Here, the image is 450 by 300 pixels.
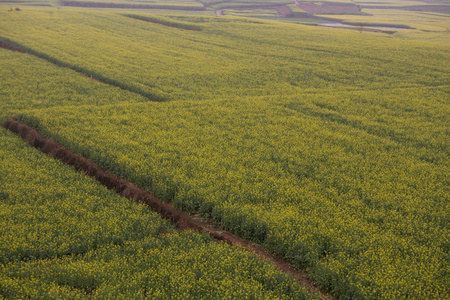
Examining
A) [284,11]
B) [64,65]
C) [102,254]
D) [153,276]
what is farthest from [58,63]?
[284,11]

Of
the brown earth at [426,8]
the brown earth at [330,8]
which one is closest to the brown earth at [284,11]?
the brown earth at [330,8]

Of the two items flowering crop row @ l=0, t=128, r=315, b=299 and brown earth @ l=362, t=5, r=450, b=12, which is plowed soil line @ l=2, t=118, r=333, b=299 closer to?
flowering crop row @ l=0, t=128, r=315, b=299

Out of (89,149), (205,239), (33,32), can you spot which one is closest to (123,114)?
(89,149)

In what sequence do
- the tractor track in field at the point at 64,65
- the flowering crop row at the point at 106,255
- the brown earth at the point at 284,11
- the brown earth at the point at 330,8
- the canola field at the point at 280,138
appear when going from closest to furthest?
the flowering crop row at the point at 106,255 < the canola field at the point at 280,138 < the tractor track in field at the point at 64,65 < the brown earth at the point at 284,11 < the brown earth at the point at 330,8

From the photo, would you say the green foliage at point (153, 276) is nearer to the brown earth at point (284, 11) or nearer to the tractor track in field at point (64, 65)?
the tractor track in field at point (64, 65)

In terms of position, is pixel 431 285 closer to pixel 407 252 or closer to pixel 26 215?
pixel 407 252

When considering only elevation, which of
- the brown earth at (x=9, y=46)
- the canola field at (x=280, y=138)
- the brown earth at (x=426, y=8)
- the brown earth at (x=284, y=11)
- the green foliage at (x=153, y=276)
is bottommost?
the green foliage at (x=153, y=276)

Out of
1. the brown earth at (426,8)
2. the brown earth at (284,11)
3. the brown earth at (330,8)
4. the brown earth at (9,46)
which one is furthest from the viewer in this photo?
the brown earth at (426,8)
